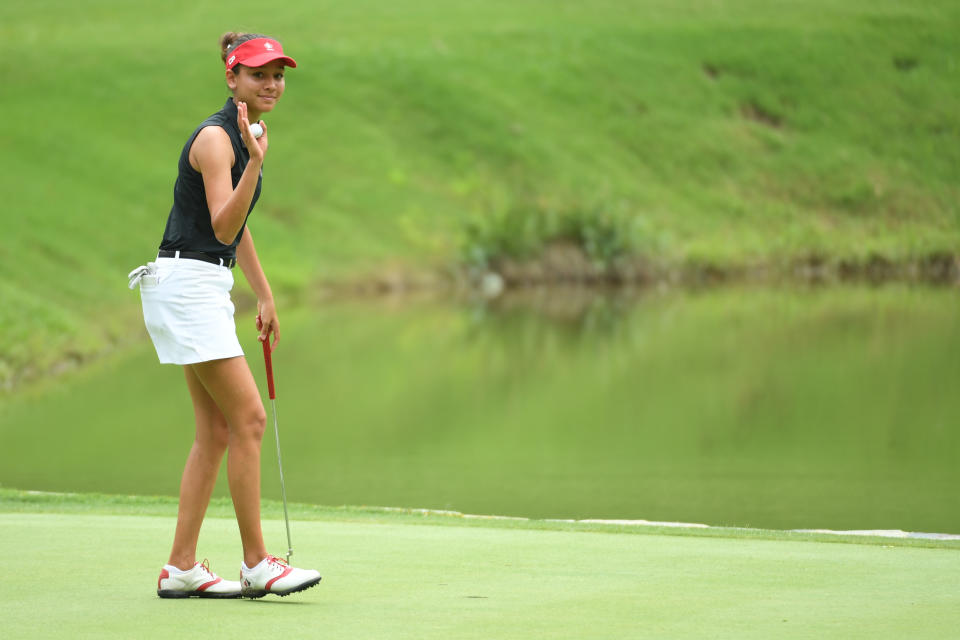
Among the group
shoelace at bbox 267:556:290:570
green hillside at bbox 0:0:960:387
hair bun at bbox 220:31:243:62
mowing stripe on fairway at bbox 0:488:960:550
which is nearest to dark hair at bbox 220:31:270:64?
hair bun at bbox 220:31:243:62

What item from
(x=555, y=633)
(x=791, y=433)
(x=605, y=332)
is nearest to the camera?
(x=555, y=633)

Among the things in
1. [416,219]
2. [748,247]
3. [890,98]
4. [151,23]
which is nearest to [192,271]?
[416,219]

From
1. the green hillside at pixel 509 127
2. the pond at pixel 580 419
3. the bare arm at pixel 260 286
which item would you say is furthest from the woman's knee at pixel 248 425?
the green hillside at pixel 509 127

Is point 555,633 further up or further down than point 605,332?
further down

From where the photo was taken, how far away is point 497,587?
5.68 metres

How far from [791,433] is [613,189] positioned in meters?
39.8

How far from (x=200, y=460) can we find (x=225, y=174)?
46.5 inches

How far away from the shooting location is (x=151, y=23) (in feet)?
212

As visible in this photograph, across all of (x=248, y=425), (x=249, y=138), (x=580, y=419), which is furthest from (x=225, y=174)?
(x=580, y=419)

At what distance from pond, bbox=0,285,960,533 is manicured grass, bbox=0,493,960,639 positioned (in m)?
5.12

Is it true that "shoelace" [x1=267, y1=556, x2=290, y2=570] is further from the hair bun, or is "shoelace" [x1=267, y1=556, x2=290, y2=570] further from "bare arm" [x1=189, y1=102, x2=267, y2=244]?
the hair bun

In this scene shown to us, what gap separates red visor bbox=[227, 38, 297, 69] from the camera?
5.65 meters

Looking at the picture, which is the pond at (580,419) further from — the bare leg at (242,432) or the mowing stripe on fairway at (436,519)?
the bare leg at (242,432)

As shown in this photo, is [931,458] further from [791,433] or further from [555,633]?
[555,633]
